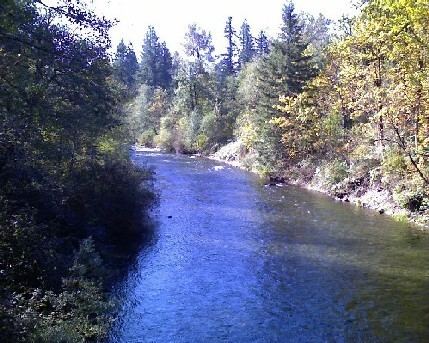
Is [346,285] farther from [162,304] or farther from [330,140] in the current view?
[330,140]

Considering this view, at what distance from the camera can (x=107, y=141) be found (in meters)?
25.0

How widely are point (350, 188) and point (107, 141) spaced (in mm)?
15970

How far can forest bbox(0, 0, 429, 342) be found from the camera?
1159 centimetres

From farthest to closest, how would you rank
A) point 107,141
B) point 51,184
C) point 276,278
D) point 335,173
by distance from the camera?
point 335,173 → point 107,141 → point 276,278 → point 51,184

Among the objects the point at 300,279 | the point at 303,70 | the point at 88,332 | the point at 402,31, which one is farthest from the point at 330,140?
the point at 88,332

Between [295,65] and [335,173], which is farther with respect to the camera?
[295,65]

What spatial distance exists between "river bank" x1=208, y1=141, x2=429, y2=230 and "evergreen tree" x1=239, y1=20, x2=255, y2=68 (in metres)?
37.2

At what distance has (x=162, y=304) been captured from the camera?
600 inches

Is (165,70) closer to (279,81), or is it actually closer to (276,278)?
(279,81)

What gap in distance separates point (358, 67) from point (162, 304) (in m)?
20.7

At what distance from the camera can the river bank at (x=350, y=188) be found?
25080 mm

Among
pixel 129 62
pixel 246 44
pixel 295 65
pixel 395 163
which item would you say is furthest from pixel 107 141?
pixel 129 62

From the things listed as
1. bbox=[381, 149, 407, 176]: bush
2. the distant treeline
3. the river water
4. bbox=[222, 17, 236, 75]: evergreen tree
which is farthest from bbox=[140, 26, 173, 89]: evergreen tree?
the distant treeline

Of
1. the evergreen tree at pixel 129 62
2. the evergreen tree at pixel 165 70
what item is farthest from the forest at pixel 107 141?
the evergreen tree at pixel 129 62
